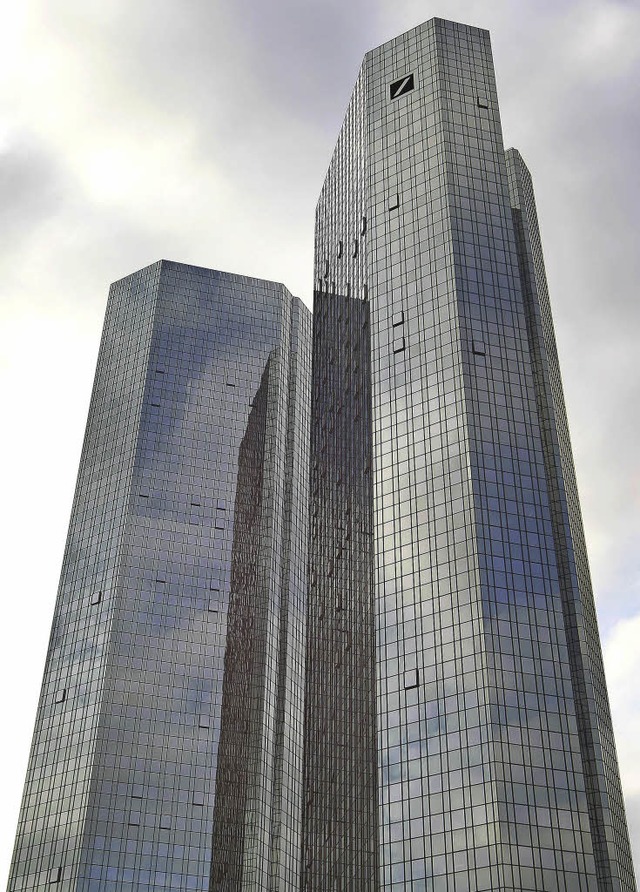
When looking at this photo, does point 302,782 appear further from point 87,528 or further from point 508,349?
point 508,349

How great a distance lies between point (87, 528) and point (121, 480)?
887cm

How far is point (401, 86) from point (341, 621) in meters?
67.4

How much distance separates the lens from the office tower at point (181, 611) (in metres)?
135

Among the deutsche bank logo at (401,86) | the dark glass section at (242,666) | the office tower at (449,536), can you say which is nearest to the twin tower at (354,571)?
the office tower at (449,536)

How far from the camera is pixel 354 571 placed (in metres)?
135

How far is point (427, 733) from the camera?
8788 centimetres

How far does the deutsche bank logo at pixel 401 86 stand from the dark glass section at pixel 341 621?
24963 mm

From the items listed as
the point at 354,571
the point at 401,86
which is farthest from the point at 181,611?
the point at 401,86

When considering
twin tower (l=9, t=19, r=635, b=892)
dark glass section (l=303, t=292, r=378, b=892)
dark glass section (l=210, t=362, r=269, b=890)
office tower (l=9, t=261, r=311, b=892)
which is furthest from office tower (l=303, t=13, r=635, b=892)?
office tower (l=9, t=261, r=311, b=892)

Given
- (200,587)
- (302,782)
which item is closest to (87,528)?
(200,587)

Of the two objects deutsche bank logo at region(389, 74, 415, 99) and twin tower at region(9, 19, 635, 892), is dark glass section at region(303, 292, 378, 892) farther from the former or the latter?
deutsche bank logo at region(389, 74, 415, 99)

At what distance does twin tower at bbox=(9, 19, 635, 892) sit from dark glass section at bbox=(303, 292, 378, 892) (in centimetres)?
63

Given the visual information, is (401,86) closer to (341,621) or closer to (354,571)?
(354,571)

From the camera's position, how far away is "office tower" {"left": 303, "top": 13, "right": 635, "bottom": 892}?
8350 cm
